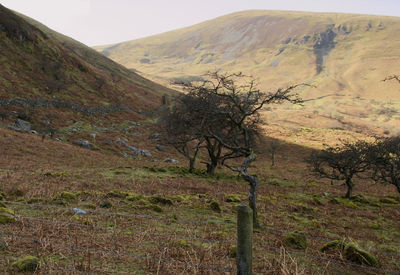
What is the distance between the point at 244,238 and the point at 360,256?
4.80m

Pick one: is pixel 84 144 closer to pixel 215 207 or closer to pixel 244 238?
pixel 215 207

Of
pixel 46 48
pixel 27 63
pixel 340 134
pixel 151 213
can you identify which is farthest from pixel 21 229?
pixel 340 134

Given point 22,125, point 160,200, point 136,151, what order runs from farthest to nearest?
point 136,151 < point 22,125 < point 160,200

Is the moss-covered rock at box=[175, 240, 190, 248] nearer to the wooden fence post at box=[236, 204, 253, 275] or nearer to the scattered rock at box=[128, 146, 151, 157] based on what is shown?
the wooden fence post at box=[236, 204, 253, 275]

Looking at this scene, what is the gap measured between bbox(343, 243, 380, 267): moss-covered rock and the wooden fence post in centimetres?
442

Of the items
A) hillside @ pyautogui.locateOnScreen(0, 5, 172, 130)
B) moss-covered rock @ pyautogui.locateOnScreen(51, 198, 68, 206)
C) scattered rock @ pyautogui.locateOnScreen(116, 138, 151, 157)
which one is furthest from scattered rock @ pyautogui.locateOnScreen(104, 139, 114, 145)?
moss-covered rock @ pyautogui.locateOnScreen(51, 198, 68, 206)

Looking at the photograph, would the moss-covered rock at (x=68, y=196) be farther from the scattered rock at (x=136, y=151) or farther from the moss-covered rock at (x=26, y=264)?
the scattered rock at (x=136, y=151)

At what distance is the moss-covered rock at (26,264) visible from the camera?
5.48 meters

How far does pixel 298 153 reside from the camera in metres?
71.3

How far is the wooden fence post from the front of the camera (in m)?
4.77

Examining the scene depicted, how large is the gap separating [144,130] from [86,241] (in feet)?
184

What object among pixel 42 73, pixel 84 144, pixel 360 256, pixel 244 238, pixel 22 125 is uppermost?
pixel 42 73

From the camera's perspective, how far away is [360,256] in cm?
753

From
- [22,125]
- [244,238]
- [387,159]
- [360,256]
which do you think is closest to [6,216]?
[244,238]
